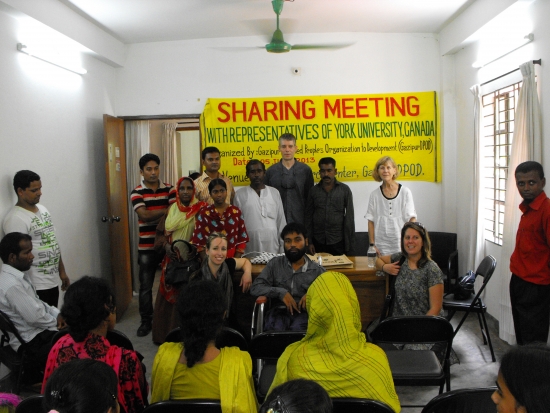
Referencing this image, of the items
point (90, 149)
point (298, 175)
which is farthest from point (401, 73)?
point (90, 149)

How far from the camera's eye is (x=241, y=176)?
19.8 feet

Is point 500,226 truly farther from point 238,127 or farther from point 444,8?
point 238,127

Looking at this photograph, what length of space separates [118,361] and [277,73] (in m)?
4.54

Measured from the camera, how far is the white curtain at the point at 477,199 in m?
5.01

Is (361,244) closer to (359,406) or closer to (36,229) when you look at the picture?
(36,229)

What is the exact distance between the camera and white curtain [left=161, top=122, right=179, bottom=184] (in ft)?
28.8

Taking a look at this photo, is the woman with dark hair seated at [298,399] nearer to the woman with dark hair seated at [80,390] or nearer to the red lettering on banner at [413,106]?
the woman with dark hair seated at [80,390]

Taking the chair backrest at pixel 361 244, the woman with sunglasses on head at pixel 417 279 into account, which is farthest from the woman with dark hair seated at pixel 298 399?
the chair backrest at pixel 361 244

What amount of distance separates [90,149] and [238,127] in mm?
1659

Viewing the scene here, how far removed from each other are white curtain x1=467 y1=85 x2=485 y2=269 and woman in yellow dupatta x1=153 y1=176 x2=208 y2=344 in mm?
2663

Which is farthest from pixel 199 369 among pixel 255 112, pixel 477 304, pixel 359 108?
pixel 359 108

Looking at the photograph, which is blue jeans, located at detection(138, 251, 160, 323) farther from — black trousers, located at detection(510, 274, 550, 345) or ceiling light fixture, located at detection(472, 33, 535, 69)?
ceiling light fixture, located at detection(472, 33, 535, 69)

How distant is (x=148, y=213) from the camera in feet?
15.5

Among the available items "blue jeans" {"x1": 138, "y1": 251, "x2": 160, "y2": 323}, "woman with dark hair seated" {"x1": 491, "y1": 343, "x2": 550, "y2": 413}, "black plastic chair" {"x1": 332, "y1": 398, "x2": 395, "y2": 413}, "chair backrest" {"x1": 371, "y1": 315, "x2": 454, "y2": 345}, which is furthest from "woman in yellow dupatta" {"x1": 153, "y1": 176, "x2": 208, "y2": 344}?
"woman with dark hair seated" {"x1": 491, "y1": 343, "x2": 550, "y2": 413}
